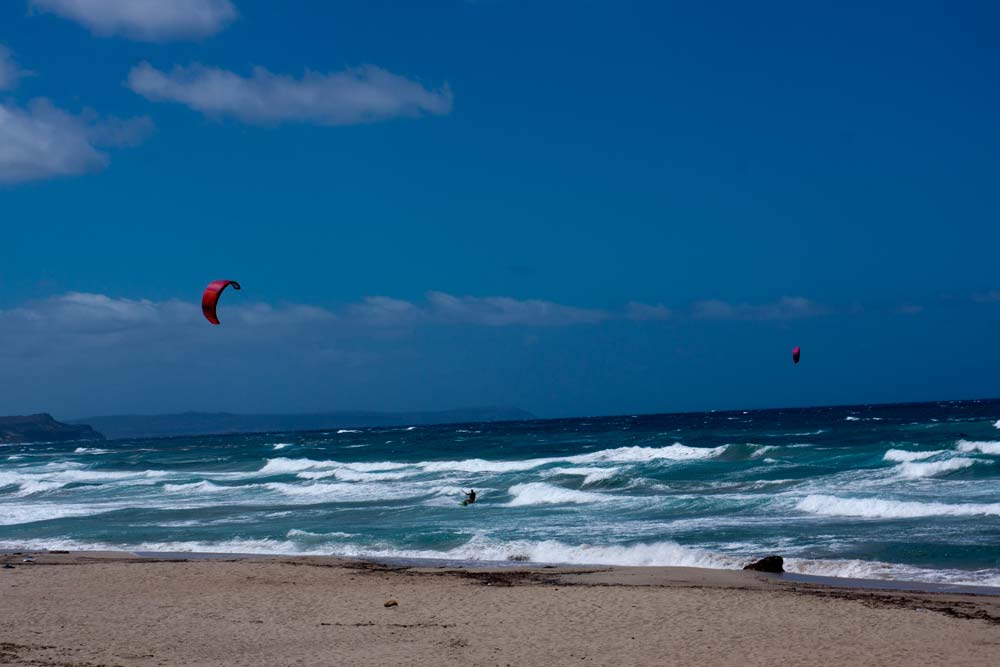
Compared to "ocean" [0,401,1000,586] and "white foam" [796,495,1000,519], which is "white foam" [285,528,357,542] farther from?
"white foam" [796,495,1000,519]

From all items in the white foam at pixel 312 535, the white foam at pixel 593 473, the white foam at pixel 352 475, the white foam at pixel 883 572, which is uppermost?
the white foam at pixel 593 473

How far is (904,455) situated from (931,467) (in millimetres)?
4541

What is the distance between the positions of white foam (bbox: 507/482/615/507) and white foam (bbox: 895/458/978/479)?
24.8ft

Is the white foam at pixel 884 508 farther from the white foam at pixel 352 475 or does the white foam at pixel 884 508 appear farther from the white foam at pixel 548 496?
the white foam at pixel 352 475

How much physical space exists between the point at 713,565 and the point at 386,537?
5717 mm

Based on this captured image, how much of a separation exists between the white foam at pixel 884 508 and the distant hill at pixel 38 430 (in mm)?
129514

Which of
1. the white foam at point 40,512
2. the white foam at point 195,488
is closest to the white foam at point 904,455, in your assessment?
the white foam at point 195,488

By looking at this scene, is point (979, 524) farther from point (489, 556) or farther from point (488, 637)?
point (488, 637)

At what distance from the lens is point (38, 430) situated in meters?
140

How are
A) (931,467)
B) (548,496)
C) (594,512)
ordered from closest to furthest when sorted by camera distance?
(594,512), (548,496), (931,467)

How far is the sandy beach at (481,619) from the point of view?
825 cm

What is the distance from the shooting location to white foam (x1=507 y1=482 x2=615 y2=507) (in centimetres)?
2153

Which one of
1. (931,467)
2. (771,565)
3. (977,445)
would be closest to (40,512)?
(771,565)

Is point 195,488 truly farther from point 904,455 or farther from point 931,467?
point 904,455
